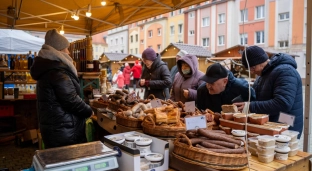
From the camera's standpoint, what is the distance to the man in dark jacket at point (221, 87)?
2.72 metres

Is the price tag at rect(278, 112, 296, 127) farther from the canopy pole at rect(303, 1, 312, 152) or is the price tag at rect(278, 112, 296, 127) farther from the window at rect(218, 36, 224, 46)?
the window at rect(218, 36, 224, 46)

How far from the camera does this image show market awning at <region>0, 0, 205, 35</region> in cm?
472

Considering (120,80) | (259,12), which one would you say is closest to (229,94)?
(120,80)

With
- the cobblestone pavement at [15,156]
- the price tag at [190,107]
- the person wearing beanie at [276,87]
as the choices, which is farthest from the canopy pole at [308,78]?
the cobblestone pavement at [15,156]

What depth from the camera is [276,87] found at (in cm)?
244

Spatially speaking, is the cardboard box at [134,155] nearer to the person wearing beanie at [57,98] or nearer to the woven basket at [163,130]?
the woven basket at [163,130]

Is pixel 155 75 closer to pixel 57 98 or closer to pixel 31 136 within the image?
pixel 57 98

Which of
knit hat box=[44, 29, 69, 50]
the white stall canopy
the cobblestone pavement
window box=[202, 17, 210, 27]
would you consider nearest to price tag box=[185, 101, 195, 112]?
knit hat box=[44, 29, 69, 50]

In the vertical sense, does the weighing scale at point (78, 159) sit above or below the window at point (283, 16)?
below

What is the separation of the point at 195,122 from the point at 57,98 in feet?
4.57

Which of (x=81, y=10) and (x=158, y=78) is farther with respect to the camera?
(x=81, y=10)

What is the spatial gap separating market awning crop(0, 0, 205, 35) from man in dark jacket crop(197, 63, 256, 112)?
1.63m

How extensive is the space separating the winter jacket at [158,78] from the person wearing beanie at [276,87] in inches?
64.9

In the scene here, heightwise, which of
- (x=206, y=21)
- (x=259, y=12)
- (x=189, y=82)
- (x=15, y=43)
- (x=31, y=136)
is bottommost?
(x=31, y=136)
